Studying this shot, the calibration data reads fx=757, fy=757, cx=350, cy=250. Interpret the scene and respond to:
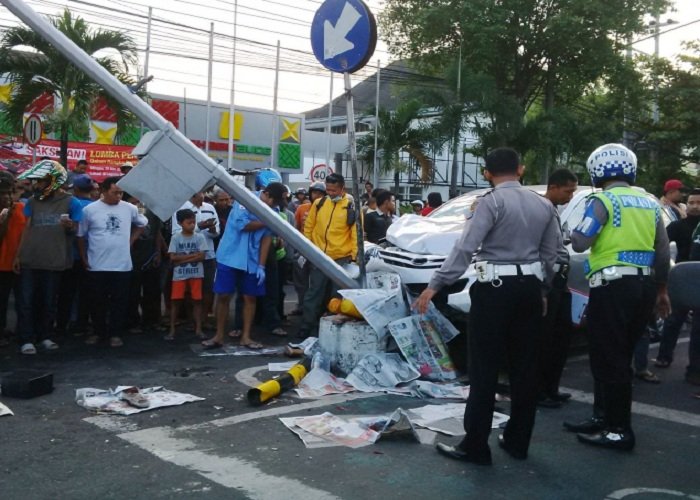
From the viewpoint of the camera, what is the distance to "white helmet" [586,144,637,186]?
495cm

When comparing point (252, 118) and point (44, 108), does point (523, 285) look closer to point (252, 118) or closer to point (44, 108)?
point (44, 108)

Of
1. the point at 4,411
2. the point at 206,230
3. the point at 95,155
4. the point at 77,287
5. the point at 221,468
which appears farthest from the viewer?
the point at 95,155

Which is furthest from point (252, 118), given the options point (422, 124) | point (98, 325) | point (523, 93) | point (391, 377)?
point (391, 377)

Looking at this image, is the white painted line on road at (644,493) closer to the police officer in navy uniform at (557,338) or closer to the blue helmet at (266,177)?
the police officer in navy uniform at (557,338)

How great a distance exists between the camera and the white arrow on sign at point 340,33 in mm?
6071

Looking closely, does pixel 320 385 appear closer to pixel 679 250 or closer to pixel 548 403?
pixel 548 403

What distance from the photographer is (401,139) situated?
2891cm

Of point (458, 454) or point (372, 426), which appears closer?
point (458, 454)

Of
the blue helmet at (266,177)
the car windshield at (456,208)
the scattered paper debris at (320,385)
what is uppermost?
the blue helmet at (266,177)

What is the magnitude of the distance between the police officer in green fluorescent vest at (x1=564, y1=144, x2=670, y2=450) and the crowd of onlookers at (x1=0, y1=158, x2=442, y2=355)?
12.3 feet

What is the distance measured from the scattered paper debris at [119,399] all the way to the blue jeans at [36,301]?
1.85 metres

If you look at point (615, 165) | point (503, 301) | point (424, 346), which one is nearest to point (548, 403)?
point (424, 346)

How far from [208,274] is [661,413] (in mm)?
5217

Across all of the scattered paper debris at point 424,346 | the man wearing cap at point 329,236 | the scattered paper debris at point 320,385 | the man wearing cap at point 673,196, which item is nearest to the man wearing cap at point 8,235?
the man wearing cap at point 329,236
